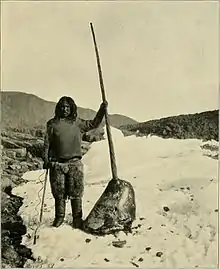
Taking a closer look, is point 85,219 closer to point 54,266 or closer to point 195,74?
point 54,266

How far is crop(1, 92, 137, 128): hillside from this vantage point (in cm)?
190

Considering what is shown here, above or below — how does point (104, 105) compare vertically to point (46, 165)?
above

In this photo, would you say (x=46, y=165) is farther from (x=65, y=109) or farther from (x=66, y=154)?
(x=65, y=109)

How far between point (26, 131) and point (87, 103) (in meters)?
0.21

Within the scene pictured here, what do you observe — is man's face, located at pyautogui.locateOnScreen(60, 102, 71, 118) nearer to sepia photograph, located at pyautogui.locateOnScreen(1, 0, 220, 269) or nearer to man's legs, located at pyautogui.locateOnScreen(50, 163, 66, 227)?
sepia photograph, located at pyautogui.locateOnScreen(1, 0, 220, 269)

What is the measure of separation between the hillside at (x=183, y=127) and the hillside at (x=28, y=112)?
38mm

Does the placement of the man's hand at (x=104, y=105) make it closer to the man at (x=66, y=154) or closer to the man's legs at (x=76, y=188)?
the man at (x=66, y=154)

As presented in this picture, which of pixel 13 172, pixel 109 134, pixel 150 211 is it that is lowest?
pixel 150 211

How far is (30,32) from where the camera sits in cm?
195

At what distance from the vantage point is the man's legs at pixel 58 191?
6.16 ft

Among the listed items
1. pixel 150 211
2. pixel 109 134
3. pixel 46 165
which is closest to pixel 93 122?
pixel 109 134

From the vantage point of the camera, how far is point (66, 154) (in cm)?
189

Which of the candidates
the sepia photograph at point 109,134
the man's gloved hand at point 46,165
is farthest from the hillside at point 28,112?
the man's gloved hand at point 46,165

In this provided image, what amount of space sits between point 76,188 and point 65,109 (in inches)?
9.5
